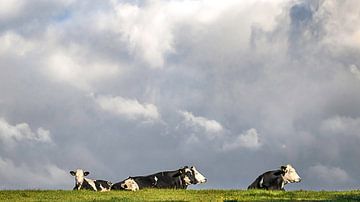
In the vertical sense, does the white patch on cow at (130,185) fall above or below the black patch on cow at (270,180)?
below

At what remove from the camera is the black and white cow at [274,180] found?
179 feet

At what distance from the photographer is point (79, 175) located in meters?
54.5

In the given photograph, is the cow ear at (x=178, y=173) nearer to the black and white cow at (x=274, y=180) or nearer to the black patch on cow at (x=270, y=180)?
the black and white cow at (x=274, y=180)

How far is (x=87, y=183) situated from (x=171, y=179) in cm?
719

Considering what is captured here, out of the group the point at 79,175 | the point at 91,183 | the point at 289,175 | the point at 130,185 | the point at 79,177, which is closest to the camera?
the point at 130,185

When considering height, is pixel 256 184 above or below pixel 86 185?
above

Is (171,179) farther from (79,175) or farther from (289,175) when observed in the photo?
(289,175)

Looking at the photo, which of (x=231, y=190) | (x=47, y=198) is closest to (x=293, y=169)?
(x=231, y=190)

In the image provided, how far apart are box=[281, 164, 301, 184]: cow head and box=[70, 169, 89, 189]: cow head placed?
638 inches

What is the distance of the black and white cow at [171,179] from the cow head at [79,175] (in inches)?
108

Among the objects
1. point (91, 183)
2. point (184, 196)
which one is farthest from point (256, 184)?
point (184, 196)

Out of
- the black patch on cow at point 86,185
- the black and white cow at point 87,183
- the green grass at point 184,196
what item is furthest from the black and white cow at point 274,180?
the black patch on cow at point 86,185

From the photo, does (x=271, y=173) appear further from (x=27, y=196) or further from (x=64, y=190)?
(x=27, y=196)

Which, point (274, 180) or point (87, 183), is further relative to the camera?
point (274, 180)
